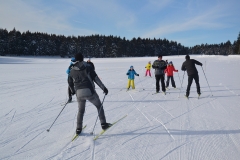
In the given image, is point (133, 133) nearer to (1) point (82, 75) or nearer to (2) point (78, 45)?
(1) point (82, 75)

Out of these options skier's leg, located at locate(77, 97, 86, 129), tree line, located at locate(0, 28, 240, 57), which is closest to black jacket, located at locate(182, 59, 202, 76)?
skier's leg, located at locate(77, 97, 86, 129)

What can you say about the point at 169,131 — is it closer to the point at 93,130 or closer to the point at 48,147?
the point at 93,130

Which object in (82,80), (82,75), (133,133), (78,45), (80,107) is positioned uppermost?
(78,45)

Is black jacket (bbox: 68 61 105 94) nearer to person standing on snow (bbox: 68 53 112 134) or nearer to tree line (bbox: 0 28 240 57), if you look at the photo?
person standing on snow (bbox: 68 53 112 134)

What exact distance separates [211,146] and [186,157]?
2.46 feet

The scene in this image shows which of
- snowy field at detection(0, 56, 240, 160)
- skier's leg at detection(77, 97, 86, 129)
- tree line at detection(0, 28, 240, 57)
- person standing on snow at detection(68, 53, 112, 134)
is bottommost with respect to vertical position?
snowy field at detection(0, 56, 240, 160)

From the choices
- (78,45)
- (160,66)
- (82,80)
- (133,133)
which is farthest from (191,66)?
(78,45)

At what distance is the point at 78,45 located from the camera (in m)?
75.5

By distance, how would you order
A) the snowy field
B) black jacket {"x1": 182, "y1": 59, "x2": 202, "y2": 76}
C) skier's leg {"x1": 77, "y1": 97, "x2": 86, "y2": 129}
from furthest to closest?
black jacket {"x1": 182, "y1": 59, "x2": 202, "y2": 76} < skier's leg {"x1": 77, "y1": 97, "x2": 86, "y2": 129} < the snowy field

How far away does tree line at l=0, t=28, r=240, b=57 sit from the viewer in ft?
210

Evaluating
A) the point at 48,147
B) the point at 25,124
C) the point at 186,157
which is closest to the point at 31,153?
the point at 48,147

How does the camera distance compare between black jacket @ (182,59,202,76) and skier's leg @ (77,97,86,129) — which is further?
black jacket @ (182,59,202,76)

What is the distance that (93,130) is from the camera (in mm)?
4391

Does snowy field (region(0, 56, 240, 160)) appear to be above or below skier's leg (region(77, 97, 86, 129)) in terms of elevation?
below
